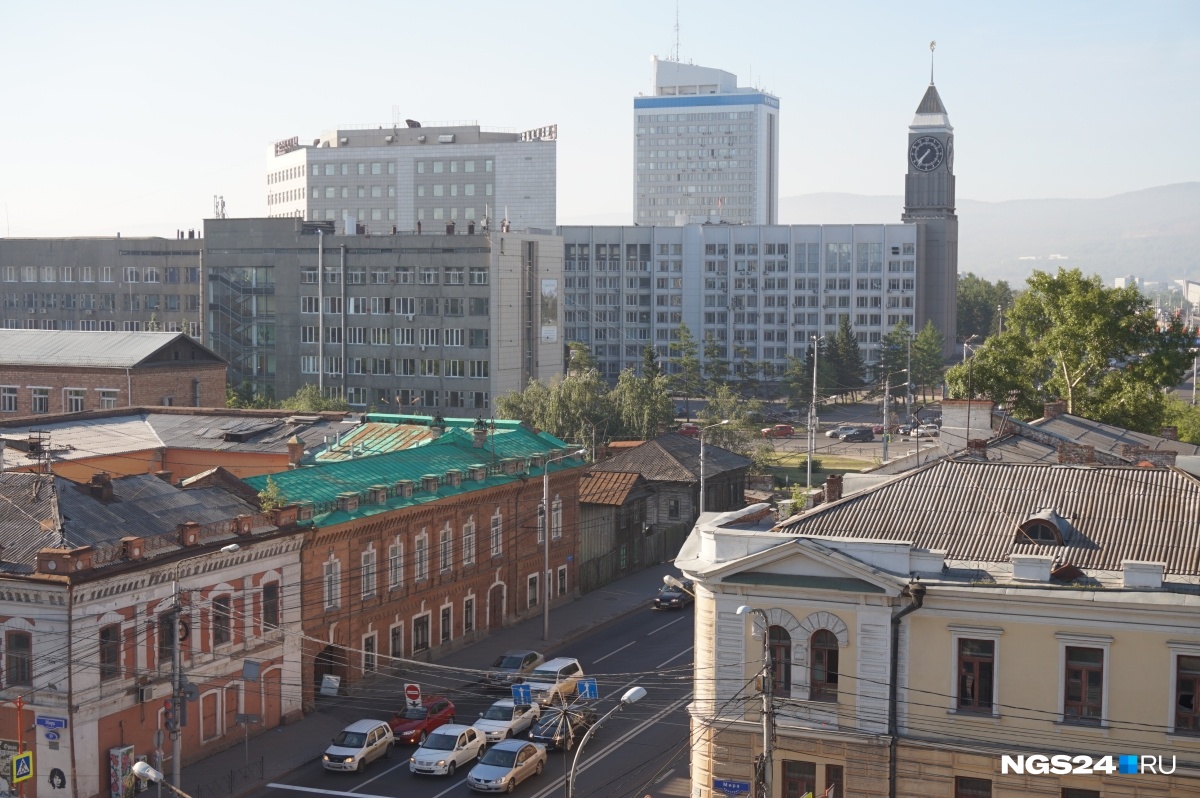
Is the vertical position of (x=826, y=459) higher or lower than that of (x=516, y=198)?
lower

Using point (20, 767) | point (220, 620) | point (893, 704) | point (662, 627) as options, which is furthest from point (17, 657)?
point (662, 627)

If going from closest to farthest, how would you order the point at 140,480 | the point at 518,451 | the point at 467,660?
the point at 140,480 < the point at 467,660 < the point at 518,451

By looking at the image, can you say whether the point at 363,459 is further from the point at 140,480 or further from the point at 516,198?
the point at 516,198

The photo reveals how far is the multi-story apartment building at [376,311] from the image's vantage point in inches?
4491

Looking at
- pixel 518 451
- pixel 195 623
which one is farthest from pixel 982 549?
pixel 518 451

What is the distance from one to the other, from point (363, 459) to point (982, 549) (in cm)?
2933

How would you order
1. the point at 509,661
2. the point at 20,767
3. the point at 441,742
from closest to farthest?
the point at 20,767 < the point at 441,742 < the point at 509,661

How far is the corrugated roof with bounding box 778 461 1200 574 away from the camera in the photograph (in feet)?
103

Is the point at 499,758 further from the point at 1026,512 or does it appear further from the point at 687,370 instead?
the point at 687,370

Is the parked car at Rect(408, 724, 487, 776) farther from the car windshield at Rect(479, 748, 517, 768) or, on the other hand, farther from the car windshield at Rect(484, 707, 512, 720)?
the car windshield at Rect(484, 707, 512, 720)

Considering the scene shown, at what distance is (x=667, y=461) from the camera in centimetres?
7950

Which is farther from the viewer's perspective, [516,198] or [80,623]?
[516,198]

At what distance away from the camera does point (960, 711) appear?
30.5 m

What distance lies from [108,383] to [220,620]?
42.7 meters
